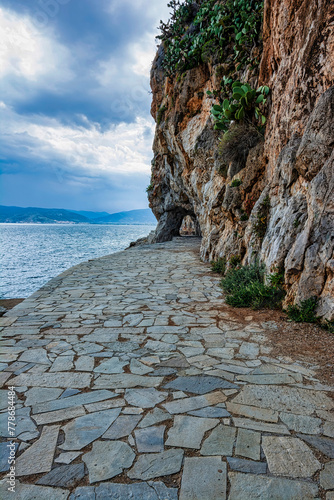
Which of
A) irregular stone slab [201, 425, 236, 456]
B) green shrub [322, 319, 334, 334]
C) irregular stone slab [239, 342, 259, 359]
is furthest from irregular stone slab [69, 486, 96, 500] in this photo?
green shrub [322, 319, 334, 334]

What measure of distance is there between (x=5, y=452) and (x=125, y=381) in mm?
1226

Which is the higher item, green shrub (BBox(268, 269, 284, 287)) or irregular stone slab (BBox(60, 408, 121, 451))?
green shrub (BBox(268, 269, 284, 287))

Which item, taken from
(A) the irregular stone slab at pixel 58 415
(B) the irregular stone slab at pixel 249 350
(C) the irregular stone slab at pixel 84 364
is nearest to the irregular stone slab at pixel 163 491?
(A) the irregular stone slab at pixel 58 415

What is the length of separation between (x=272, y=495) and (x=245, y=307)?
3993mm

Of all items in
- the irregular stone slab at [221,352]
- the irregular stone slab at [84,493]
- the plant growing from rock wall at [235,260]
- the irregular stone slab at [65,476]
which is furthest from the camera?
the plant growing from rock wall at [235,260]

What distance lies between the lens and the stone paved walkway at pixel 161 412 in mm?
1776

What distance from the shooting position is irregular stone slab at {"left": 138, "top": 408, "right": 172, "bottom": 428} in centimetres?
232

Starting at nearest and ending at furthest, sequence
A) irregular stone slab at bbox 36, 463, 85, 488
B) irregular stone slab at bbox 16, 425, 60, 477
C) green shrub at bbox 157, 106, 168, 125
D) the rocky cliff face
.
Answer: irregular stone slab at bbox 36, 463, 85, 488, irregular stone slab at bbox 16, 425, 60, 477, the rocky cliff face, green shrub at bbox 157, 106, 168, 125

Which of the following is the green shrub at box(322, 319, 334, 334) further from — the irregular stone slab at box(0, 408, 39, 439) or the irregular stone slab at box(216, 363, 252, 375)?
the irregular stone slab at box(0, 408, 39, 439)

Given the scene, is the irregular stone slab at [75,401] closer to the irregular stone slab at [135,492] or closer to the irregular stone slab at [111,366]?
the irregular stone slab at [111,366]

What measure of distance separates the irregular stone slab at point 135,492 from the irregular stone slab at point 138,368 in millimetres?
1416

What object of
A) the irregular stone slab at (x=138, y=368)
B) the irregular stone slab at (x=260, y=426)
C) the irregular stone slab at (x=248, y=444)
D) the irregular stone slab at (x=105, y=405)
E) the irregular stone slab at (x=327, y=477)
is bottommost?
the irregular stone slab at (x=138, y=368)

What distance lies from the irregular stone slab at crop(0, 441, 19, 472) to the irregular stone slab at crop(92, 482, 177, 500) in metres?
0.61

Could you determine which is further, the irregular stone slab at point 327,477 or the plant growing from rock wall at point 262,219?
the plant growing from rock wall at point 262,219
